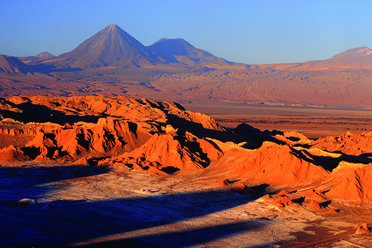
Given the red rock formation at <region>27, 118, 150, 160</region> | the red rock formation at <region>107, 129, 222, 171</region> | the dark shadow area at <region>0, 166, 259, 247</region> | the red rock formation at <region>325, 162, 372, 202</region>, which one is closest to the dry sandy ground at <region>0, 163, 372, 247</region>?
the dark shadow area at <region>0, 166, 259, 247</region>

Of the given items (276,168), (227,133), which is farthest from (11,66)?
(276,168)

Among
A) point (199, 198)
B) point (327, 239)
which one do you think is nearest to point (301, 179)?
point (199, 198)

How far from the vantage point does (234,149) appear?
96.9 ft

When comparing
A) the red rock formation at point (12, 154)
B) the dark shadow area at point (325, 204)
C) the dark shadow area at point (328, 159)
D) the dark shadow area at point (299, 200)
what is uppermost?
the dark shadow area at point (328, 159)

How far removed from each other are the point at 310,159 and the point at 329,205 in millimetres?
5207

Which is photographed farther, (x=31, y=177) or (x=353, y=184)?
(x=31, y=177)

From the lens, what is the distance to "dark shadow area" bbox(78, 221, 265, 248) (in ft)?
50.3

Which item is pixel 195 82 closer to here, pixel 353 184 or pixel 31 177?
pixel 31 177

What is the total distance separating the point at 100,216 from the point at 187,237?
349 centimetres

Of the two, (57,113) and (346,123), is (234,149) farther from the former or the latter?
(346,123)

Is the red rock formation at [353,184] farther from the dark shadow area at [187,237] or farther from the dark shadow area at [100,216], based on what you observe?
the dark shadow area at [187,237]

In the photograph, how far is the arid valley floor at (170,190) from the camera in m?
16.2

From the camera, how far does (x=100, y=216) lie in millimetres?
18094

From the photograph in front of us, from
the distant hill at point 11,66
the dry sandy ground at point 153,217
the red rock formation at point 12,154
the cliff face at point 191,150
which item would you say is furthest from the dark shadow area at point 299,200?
the distant hill at point 11,66
